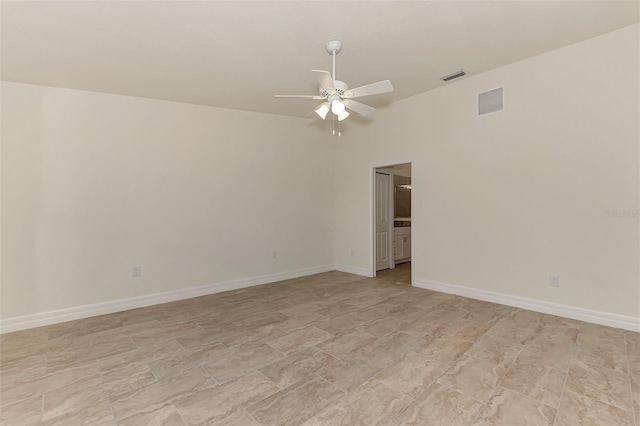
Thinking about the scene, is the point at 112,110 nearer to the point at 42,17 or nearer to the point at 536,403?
the point at 42,17

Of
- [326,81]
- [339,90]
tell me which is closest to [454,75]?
[339,90]

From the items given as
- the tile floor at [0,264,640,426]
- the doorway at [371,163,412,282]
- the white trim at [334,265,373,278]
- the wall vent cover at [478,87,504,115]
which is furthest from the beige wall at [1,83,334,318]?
the wall vent cover at [478,87,504,115]

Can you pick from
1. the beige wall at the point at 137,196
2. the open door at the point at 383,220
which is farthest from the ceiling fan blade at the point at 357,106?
the open door at the point at 383,220

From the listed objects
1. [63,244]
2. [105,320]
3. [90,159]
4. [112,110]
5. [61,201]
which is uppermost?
[112,110]

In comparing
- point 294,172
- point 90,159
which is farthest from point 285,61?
point 90,159

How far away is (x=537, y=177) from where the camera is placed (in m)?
3.59

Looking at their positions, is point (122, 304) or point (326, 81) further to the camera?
point (122, 304)

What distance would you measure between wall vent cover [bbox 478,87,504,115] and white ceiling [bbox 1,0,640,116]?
351 millimetres

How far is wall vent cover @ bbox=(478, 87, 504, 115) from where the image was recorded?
12.7ft

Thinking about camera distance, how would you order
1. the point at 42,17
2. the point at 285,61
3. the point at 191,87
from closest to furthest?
the point at 42,17 → the point at 285,61 → the point at 191,87

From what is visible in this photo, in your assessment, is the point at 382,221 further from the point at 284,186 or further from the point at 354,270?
the point at 284,186

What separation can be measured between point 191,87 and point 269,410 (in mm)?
3859

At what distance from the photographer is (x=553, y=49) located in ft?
11.1

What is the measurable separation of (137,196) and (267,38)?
282 centimetres
